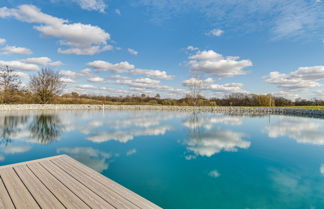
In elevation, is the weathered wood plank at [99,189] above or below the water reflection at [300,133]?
above

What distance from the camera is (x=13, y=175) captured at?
230 centimetres

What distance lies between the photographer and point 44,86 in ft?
63.6

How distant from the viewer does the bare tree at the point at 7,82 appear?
1769 cm

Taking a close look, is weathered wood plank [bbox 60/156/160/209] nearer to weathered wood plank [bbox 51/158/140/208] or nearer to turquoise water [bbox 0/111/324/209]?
weathered wood plank [bbox 51/158/140/208]

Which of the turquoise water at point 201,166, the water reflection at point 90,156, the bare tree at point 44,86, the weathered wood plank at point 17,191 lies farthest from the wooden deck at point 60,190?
the bare tree at point 44,86

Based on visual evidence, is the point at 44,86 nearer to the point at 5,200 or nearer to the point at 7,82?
the point at 7,82

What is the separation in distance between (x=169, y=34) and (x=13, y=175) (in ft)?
55.0

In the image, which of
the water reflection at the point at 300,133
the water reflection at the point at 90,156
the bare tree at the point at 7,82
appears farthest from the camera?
the bare tree at the point at 7,82

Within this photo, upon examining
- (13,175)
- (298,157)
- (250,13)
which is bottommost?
(298,157)

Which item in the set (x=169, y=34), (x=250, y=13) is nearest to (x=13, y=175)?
(x=250, y=13)

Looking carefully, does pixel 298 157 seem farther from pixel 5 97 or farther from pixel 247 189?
pixel 5 97

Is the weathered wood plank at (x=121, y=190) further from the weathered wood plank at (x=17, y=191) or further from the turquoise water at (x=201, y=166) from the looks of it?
the weathered wood plank at (x=17, y=191)

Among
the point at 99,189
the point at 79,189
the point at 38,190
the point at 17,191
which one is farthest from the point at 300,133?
the point at 17,191

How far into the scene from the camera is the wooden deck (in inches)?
64.5
